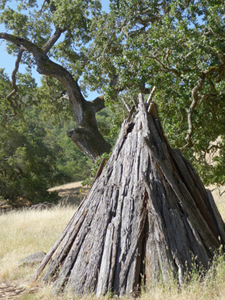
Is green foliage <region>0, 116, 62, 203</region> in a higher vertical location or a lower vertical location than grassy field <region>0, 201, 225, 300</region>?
higher

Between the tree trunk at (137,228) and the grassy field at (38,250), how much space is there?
0.16 metres

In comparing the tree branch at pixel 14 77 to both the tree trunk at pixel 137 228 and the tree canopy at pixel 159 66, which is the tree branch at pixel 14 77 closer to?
the tree canopy at pixel 159 66

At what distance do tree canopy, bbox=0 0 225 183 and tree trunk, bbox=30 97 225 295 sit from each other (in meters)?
1.45

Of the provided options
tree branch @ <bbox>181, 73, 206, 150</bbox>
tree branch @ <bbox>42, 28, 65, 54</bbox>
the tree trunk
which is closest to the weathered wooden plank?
the tree trunk

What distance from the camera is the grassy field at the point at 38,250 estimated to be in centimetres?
314

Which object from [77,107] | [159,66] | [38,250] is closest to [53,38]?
[77,107]

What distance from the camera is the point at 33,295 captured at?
3617 mm

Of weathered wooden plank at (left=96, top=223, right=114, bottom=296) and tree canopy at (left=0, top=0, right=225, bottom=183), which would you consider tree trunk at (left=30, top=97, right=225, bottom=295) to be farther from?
tree canopy at (left=0, top=0, right=225, bottom=183)

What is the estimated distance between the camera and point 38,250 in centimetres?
601

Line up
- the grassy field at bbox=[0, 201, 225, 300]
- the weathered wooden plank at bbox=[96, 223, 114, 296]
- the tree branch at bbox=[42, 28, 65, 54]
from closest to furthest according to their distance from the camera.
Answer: the grassy field at bbox=[0, 201, 225, 300]
the weathered wooden plank at bbox=[96, 223, 114, 296]
the tree branch at bbox=[42, 28, 65, 54]

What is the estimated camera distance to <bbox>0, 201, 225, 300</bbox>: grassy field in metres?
3.14

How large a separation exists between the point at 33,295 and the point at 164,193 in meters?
2.15

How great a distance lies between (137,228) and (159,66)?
4.33m

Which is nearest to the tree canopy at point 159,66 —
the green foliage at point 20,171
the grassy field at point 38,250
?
the grassy field at point 38,250
